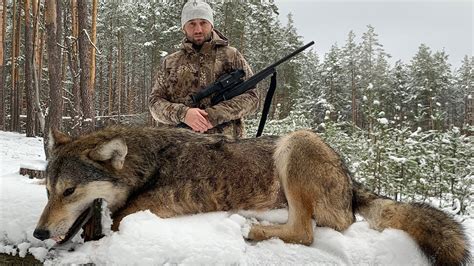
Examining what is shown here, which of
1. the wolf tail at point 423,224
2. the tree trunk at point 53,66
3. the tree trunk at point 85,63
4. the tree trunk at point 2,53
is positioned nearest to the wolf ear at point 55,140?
the wolf tail at point 423,224

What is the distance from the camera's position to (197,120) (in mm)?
4945

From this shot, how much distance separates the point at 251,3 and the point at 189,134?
97.5ft

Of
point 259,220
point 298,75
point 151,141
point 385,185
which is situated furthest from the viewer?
point 298,75

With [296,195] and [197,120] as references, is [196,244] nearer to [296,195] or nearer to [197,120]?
→ [296,195]

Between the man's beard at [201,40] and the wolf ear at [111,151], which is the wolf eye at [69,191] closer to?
the wolf ear at [111,151]

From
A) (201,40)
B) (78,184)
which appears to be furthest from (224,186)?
(201,40)

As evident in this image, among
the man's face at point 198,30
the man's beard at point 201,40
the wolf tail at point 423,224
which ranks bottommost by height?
the wolf tail at point 423,224

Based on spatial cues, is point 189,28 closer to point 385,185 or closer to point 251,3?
point 385,185

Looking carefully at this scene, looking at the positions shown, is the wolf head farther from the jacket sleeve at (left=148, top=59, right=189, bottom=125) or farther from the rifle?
the rifle

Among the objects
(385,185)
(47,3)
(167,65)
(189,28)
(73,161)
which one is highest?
(47,3)

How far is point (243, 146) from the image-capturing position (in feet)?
12.4

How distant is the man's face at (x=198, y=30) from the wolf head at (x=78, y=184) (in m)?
3.00

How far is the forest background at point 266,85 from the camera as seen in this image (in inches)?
495

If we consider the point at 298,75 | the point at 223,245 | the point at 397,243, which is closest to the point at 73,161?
the point at 223,245
